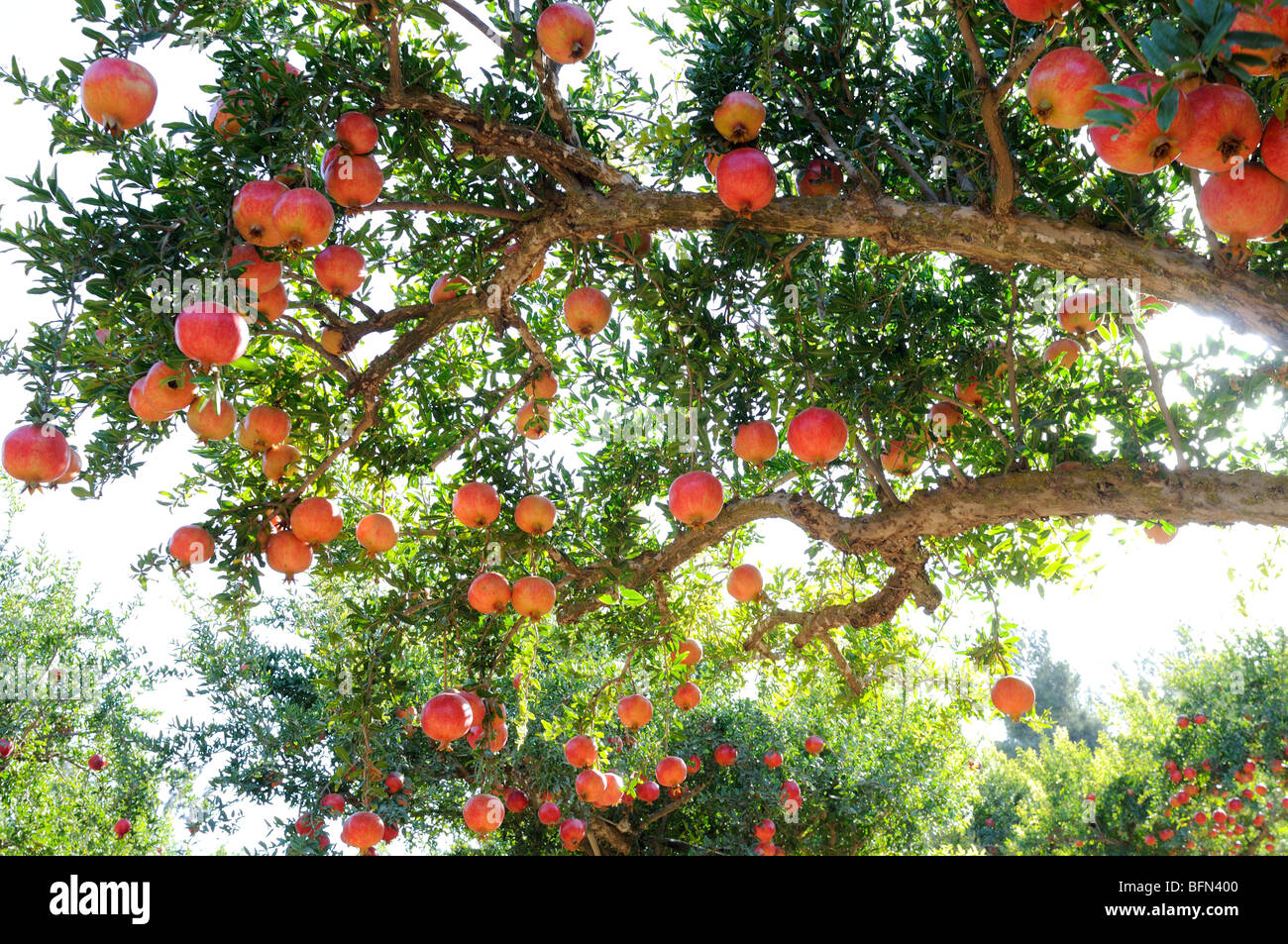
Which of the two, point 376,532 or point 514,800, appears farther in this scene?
point 514,800

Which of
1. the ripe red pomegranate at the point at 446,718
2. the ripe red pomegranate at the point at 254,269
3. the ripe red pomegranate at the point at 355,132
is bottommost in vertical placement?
the ripe red pomegranate at the point at 446,718

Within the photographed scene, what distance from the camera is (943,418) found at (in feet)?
12.3

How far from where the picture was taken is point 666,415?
3979mm

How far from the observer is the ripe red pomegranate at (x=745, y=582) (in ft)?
14.8

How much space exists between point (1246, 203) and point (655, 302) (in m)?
2.25

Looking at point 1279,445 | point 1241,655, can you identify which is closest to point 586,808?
point 1279,445

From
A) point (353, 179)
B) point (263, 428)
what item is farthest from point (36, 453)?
point (353, 179)

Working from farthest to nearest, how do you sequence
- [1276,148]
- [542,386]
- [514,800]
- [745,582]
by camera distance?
[514,800], [745,582], [542,386], [1276,148]

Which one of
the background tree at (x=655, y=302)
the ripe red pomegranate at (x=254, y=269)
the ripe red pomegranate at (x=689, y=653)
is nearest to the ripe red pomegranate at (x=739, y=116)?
the background tree at (x=655, y=302)

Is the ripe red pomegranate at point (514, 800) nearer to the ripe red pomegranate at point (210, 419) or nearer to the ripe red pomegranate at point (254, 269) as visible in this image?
the ripe red pomegranate at point (210, 419)

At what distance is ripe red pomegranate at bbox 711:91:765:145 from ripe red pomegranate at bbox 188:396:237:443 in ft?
6.55

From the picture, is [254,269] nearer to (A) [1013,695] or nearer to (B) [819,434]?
(B) [819,434]

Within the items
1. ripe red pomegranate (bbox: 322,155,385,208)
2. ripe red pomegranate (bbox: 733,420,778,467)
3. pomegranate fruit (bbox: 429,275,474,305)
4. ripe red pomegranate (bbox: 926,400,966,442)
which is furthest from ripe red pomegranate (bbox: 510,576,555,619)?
ripe red pomegranate (bbox: 926,400,966,442)

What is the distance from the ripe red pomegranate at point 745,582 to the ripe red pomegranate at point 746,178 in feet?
7.93
